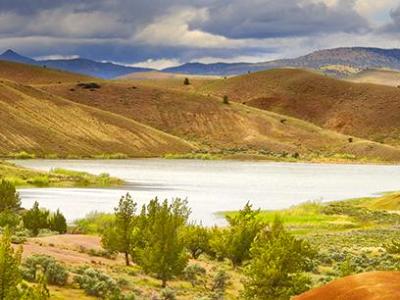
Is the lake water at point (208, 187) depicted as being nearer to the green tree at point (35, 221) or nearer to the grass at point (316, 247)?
the grass at point (316, 247)

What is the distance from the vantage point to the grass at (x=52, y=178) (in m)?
75.5

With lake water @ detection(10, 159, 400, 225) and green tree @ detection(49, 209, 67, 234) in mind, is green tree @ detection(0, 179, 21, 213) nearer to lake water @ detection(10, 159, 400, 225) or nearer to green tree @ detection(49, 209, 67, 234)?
lake water @ detection(10, 159, 400, 225)

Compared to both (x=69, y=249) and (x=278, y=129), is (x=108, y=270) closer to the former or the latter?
(x=69, y=249)

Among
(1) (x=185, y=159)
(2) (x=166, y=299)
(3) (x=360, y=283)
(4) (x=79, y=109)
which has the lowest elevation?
(2) (x=166, y=299)

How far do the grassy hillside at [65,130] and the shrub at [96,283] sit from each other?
325ft

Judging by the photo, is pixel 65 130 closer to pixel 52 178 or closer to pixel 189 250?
pixel 52 178

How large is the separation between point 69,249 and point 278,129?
15726 cm

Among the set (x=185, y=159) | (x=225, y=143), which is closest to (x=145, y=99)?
(x=225, y=143)

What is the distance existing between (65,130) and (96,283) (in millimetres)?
121640

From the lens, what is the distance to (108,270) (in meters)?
25.6

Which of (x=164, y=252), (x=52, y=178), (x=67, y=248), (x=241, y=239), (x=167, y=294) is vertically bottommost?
(x=167, y=294)

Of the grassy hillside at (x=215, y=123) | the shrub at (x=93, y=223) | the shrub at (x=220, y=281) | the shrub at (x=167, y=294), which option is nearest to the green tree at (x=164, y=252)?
the shrub at (x=220, y=281)

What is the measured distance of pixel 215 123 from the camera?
179m

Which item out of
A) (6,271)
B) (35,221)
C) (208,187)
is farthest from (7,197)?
(208,187)
